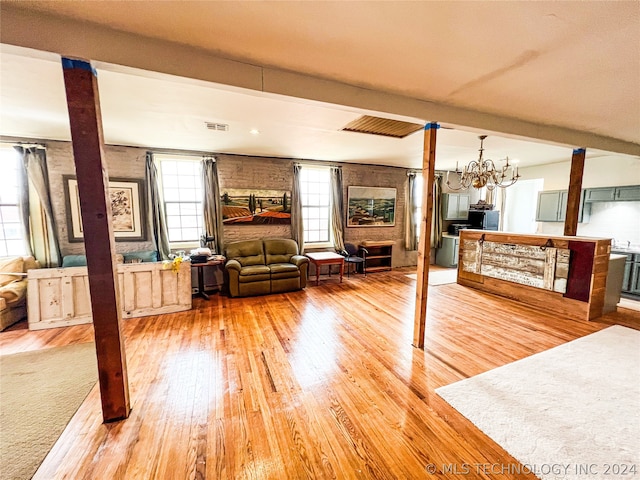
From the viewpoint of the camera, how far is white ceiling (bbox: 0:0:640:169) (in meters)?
1.41

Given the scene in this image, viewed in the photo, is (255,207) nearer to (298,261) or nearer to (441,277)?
(298,261)

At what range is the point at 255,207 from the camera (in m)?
5.41

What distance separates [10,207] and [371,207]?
21.9ft

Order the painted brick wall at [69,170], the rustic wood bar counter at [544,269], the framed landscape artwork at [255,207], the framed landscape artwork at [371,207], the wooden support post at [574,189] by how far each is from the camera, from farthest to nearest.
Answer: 1. the framed landscape artwork at [371,207]
2. the framed landscape artwork at [255,207]
3. the painted brick wall at [69,170]
4. the wooden support post at [574,189]
5. the rustic wood bar counter at [544,269]

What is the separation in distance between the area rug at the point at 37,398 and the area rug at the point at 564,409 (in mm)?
2859

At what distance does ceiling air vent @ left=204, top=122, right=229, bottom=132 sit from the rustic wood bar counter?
4831 millimetres

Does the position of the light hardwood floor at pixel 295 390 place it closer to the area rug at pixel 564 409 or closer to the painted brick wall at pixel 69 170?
the area rug at pixel 564 409

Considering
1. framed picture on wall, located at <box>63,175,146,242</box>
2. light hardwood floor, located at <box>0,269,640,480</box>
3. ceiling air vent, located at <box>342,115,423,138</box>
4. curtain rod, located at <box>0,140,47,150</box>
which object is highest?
ceiling air vent, located at <box>342,115,423,138</box>

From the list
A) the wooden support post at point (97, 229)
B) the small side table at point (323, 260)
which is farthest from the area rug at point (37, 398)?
the small side table at point (323, 260)

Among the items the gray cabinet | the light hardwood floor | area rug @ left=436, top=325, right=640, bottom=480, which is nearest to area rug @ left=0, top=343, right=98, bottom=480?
the light hardwood floor

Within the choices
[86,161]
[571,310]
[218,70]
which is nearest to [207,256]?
[86,161]

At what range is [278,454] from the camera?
1.60 meters

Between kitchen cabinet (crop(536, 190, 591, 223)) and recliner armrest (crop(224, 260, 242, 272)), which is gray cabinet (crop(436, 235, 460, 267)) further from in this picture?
recliner armrest (crop(224, 260, 242, 272))

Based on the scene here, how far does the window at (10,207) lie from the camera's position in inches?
153
